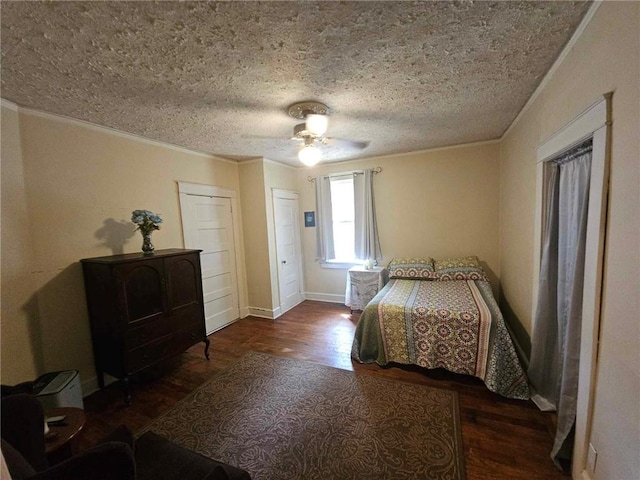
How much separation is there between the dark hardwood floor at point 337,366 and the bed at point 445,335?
146mm

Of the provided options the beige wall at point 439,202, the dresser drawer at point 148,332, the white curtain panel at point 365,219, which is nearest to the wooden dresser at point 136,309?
the dresser drawer at point 148,332

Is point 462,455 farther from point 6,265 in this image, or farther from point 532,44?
point 6,265

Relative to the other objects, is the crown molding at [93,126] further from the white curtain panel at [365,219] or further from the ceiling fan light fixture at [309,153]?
the white curtain panel at [365,219]

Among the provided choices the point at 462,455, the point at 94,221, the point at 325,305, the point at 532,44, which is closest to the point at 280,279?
the point at 325,305

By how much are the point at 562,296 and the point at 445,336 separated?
3.02 ft

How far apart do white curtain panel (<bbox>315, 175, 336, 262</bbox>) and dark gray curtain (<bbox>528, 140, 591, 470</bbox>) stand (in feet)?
9.84

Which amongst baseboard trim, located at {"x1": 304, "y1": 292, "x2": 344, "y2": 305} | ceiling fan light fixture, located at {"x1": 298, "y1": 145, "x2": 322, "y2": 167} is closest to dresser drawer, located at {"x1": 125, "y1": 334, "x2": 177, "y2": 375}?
ceiling fan light fixture, located at {"x1": 298, "y1": 145, "x2": 322, "y2": 167}

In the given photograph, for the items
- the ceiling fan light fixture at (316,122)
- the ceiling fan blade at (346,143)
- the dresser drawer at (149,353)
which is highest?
the ceiling fan blade at (346,143)

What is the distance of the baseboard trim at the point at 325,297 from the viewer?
4668 mm

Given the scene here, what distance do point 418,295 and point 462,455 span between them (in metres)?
1.47

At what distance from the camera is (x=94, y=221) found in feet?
8.00

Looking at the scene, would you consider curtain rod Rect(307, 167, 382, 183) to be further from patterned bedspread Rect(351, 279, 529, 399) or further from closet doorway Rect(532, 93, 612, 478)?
closet doorway Rect(532, 93, 612, 478)

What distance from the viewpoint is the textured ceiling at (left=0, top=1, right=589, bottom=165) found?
120 cm

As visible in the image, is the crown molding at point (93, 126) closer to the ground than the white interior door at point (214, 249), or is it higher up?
higher up
